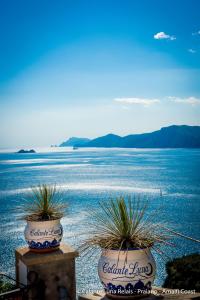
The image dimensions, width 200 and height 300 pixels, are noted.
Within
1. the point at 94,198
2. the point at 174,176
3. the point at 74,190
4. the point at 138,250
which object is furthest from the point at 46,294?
the point at 174,176

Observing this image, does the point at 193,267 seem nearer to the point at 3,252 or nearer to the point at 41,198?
the point at 41,198

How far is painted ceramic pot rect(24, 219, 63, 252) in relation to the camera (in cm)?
367

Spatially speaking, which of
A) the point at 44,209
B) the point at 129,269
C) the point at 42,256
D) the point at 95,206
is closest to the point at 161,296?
the point at 129,269

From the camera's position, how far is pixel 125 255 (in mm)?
2572

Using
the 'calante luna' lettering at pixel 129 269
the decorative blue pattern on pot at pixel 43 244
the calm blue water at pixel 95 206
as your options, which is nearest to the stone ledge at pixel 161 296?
the 'calante luna' lettering at pixel 129 269

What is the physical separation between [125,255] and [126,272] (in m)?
0.12

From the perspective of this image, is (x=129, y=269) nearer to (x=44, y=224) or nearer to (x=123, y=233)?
(x=123, y=233)

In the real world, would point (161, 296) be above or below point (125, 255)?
below

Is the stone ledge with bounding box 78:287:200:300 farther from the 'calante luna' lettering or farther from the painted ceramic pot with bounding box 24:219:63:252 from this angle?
the painted ceramic pot with bounding box 24:219:63:252

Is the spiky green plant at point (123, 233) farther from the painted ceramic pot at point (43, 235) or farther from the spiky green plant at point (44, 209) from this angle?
the spiky green plant at point (44, 209)

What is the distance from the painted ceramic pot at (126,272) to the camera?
2.55 meters

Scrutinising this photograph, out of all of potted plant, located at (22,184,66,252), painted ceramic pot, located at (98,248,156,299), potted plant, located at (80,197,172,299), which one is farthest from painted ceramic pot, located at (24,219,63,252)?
painted ceramic pot, located at (98,248,156,299)

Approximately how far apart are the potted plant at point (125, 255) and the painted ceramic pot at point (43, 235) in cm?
97

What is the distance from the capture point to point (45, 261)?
3.44 metres
